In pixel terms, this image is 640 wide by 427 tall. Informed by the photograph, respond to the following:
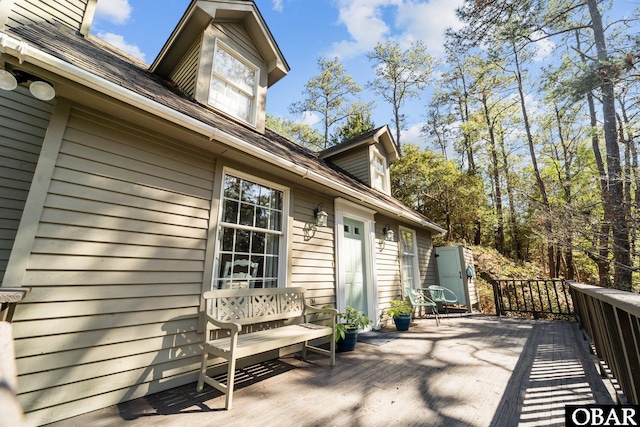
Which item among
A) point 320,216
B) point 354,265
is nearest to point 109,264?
point 320,216

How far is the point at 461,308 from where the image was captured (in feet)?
25.6

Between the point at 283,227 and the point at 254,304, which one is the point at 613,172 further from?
the point at 254,304

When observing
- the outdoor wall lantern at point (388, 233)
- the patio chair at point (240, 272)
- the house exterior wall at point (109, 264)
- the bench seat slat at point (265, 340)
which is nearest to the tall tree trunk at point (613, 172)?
the outdoor wall lantern at point (388, 233)

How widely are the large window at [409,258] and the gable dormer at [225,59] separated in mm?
4600

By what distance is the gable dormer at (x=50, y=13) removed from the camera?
3.07 m

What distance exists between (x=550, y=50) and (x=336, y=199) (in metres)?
7.07

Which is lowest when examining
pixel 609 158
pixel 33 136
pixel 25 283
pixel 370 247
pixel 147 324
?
pixel 147 324

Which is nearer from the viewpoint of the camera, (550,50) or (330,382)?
(330,382)

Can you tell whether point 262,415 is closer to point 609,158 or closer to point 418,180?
point 609,158

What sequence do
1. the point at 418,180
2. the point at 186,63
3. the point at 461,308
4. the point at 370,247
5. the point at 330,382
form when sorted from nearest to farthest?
the point at 330,382 → the point at 186,63 → the point at 370,247 → the point at 461,308 → the point at 418,180

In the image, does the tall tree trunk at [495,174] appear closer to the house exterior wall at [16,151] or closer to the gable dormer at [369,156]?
the gable dormer at [369,156]

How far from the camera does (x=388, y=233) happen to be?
20.5 ft

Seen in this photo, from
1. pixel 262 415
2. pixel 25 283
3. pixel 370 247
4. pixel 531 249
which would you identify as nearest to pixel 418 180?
pixel 370 247

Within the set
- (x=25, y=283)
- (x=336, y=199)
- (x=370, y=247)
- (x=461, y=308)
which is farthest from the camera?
(x=461, y=308)
